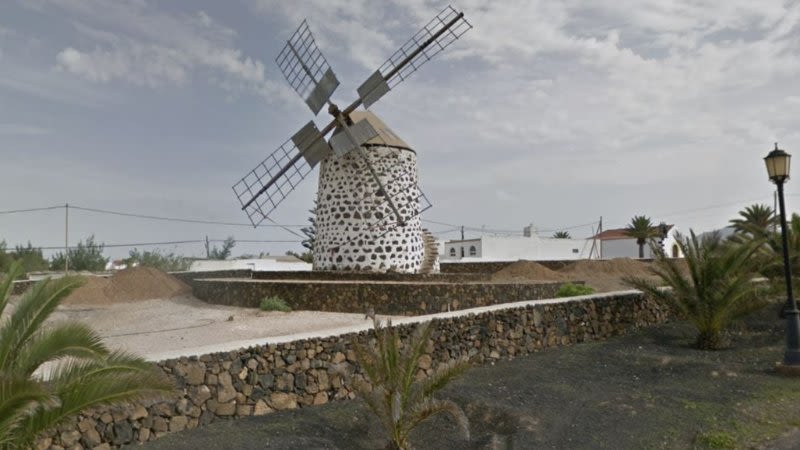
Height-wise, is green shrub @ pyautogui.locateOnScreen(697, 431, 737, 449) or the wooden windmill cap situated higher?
the wooden windmill cap

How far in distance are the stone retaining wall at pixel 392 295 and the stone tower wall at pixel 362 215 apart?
3515 mm

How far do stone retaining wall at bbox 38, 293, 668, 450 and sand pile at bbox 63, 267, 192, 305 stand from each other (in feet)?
39.8

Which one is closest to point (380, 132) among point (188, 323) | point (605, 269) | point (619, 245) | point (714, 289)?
point (188, 323)

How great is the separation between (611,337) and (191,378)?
707cm

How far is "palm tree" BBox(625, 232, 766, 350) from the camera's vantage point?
905 cm

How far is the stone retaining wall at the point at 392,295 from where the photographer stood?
12625 mm

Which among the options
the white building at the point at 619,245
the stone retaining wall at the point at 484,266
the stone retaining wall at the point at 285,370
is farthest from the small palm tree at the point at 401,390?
the white building at the point at 619,245

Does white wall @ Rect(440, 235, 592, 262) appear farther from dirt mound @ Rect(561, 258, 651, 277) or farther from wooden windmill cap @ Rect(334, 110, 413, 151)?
wooden windmill cap @ Rect(334, 110, 413, 151)

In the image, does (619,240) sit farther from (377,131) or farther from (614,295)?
(614,295)

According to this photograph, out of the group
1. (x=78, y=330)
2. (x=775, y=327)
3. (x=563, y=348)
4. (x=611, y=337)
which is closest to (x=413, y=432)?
(x=78, y=330)

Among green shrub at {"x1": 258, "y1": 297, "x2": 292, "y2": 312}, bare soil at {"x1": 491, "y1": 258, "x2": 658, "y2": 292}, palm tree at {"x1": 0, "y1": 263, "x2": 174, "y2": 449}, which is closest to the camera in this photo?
palm tree at {"x1": 0, "y1": 263, "x2": 174, "y2": 449}

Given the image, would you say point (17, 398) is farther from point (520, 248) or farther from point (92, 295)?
point (520, 248)

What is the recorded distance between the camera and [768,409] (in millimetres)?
6238

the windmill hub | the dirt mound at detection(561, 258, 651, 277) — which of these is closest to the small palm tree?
the windmill hub
